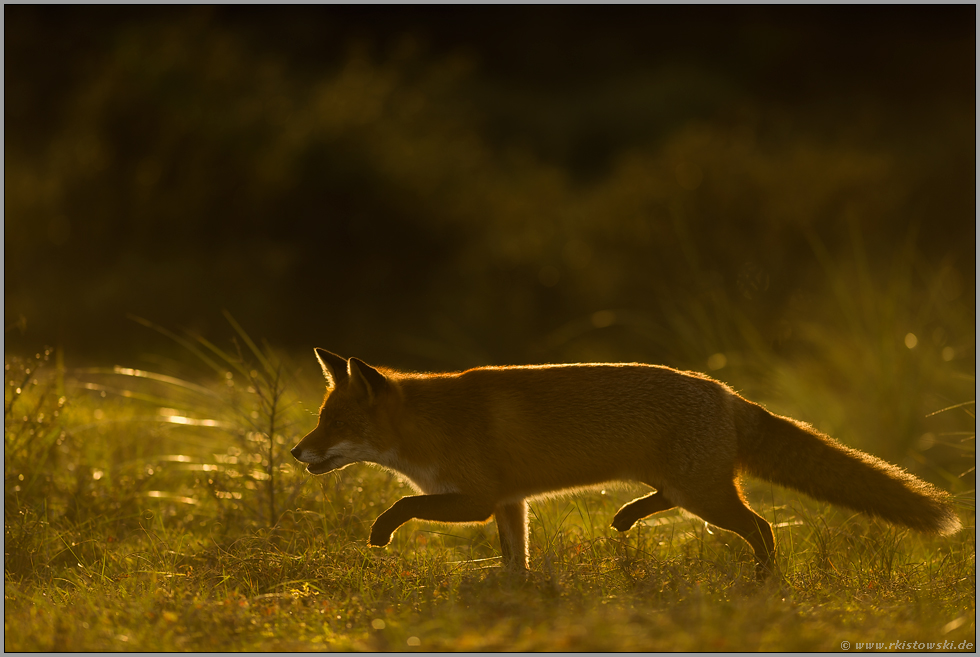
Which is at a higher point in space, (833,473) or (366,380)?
(366,380)

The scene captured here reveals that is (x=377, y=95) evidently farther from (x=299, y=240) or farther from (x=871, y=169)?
(x=871, y=169)

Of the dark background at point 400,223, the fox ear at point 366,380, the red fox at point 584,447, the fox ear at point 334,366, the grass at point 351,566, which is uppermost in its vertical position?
the dark background at point 400,223

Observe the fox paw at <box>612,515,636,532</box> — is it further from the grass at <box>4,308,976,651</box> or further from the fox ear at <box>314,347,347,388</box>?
the fox ear at <box>314,347,347,388</box>

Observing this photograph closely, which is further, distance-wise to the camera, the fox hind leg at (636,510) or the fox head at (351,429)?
the fox hind leg at (636,510)

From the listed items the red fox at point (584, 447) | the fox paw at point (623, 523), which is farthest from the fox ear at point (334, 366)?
the fox paw at point (623, 523)

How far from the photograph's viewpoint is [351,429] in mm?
4402

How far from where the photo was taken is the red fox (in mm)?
Answer: 4262

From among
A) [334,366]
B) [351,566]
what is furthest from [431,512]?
[334,366]

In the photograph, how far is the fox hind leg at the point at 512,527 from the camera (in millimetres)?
4555

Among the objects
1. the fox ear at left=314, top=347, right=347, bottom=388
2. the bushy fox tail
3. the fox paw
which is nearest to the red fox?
the bushy fox tail

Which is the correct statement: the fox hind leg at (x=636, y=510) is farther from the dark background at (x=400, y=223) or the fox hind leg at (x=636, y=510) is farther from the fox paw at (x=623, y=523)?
the dark background at (x=400, y=223)

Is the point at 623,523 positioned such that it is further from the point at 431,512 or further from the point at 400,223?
the point at 400,223

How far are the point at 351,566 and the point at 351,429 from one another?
724 millimetres

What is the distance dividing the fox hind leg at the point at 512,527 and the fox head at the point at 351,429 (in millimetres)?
793
